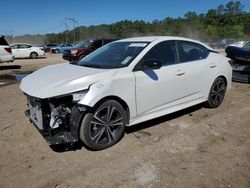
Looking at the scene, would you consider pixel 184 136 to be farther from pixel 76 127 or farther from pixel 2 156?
pixel 2 156

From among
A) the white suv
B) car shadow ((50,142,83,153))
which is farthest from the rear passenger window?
the white suv

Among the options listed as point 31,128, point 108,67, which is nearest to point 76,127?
point 108,67

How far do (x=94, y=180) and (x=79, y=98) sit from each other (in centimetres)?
116

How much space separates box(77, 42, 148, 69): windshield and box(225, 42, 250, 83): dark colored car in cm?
485

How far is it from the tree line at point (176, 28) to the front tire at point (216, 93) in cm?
6143

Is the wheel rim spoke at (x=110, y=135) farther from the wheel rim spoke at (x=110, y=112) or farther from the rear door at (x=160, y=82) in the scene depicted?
the rear door at (x=160, y=82)

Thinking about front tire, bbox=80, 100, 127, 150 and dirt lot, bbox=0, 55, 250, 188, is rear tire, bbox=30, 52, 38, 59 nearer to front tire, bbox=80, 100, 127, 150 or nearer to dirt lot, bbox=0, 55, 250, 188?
dirt lot, bbox=0, 55, 250, 188

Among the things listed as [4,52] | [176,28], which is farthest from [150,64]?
[176,28]

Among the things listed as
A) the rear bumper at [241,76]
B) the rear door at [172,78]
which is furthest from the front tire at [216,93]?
the rear bumper at [241,76]

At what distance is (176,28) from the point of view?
72.2 m

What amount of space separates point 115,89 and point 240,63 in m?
6.06

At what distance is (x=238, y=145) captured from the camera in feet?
14.6

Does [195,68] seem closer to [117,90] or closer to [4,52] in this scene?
[117,90]

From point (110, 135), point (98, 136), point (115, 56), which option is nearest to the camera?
point (98, 136)
